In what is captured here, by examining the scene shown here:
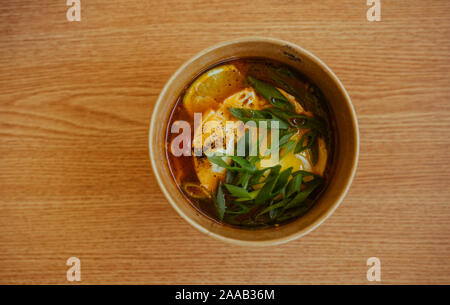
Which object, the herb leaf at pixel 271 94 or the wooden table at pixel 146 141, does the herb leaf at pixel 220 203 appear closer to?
the wooden table at pixel 146 141

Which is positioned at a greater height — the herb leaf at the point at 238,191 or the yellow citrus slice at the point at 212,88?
the yellow citrus slice at the point at 212,88

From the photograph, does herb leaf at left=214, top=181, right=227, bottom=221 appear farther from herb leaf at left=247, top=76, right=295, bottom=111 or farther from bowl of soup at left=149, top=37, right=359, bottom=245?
herb leaf at left=247, top=76, right=295, bottom=111

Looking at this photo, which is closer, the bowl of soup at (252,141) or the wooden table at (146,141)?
the bowl of soup at (252,141)

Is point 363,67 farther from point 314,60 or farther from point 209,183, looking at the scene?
point 209,183

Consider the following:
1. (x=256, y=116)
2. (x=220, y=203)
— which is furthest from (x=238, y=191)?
(x=256, y=116)

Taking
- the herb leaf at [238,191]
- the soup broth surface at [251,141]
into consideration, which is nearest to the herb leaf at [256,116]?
the soup broth surface at [251,141]
